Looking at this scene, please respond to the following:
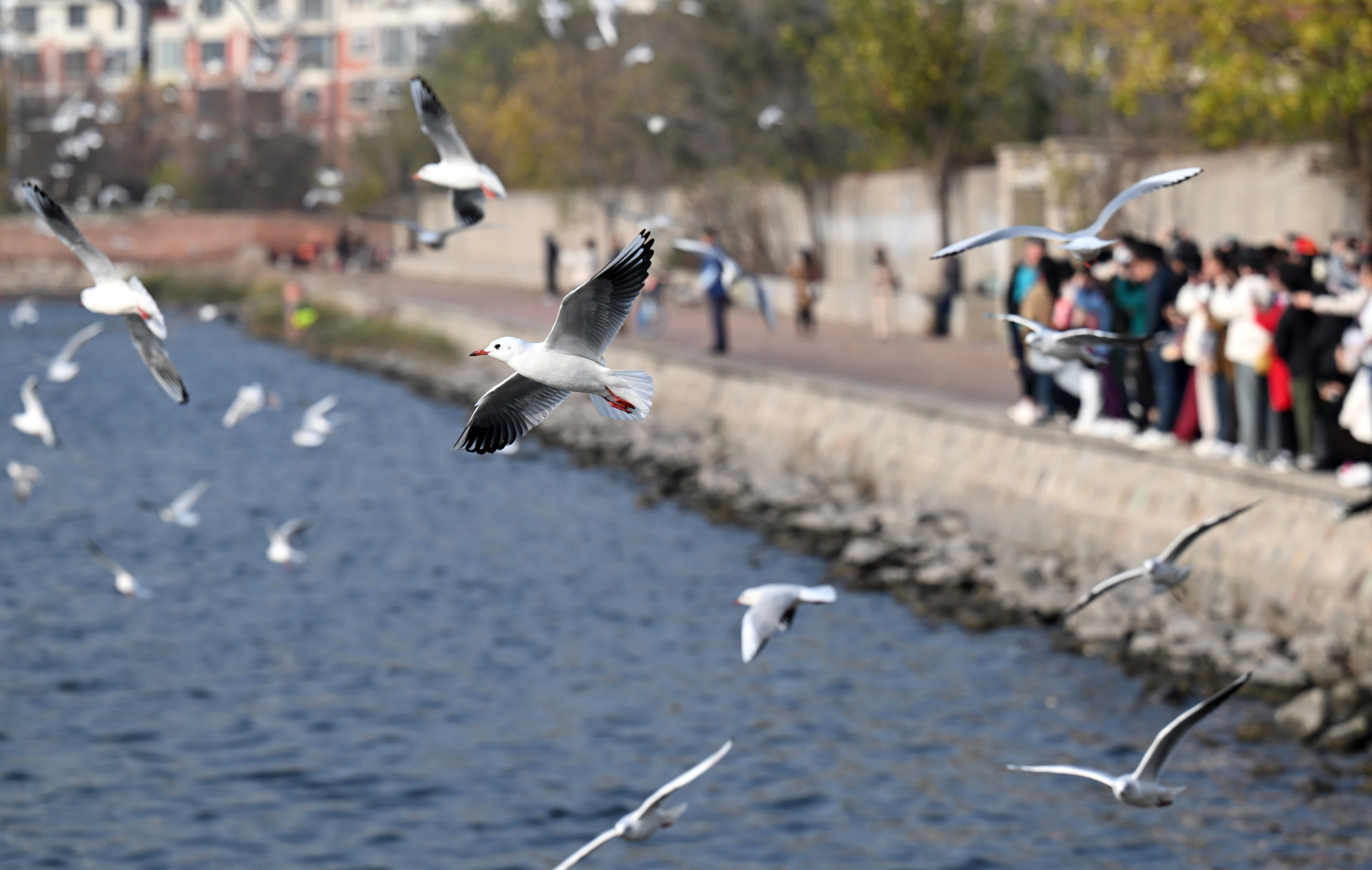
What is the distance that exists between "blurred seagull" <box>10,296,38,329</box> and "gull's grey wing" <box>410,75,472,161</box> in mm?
29481

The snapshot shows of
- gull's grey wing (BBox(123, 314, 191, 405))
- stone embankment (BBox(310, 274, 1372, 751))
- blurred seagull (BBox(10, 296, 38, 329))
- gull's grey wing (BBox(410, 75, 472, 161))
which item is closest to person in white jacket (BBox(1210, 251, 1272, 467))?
stone embankment (BBox(310, 274, 1372, 751))

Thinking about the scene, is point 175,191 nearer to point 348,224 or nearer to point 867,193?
point 348,224

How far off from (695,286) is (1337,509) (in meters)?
25.6

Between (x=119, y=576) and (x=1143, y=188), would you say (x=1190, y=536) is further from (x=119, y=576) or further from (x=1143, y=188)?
(x=119, y=576)

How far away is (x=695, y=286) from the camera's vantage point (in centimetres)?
3716

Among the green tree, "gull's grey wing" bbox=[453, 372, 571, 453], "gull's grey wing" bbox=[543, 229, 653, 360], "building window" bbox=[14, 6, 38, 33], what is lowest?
"gull's grey wing" bbox=[453, 372, 571, 453]

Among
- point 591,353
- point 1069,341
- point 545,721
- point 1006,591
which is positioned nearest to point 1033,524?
point 1006,591

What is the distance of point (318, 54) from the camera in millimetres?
86688

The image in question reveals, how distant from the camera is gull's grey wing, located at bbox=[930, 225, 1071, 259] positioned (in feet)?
18.3

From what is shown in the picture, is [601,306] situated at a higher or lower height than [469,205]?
lower

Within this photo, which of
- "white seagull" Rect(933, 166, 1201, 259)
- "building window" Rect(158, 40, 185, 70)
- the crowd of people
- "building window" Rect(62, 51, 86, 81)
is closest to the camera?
"white seagull" Rect(933, 166, 1201, 259)

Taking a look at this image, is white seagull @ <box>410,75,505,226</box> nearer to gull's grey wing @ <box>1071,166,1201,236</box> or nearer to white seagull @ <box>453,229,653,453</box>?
white seagull @ <box>453,229,653,453</box>

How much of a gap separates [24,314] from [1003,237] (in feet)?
107

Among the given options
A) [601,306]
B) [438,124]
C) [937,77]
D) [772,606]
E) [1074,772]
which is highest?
[937,77]
